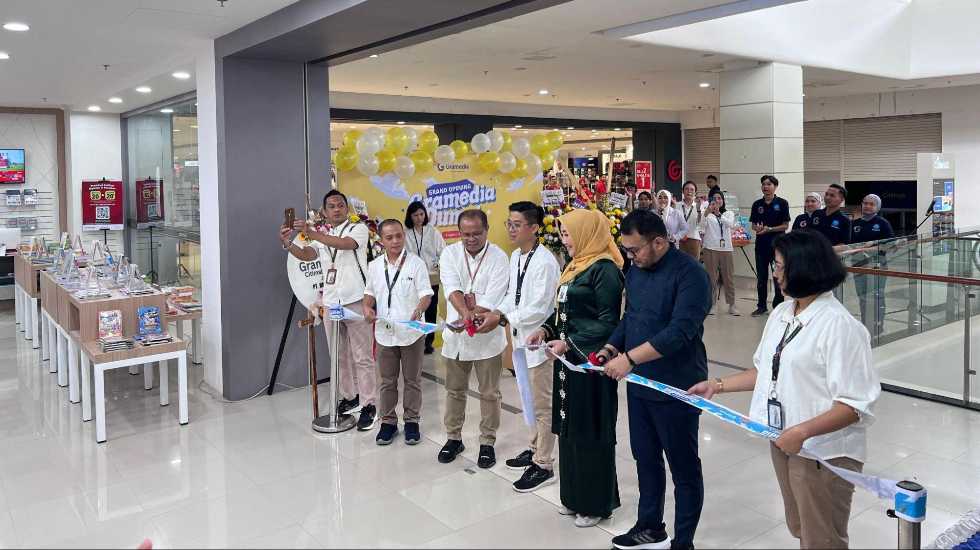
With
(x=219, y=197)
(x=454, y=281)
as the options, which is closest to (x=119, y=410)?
(x=219, y=197)

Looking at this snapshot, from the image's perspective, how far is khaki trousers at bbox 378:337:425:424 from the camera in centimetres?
523

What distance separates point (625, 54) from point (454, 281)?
21.3 ft

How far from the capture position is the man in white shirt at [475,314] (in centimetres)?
469

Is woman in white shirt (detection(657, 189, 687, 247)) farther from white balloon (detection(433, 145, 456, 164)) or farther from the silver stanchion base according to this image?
the silver stanchion base

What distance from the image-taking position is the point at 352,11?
4887 mm

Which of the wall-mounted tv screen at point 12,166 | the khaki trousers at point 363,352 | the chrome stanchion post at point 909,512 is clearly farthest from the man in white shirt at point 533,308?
the wall-mounted tv screen at point 12,166

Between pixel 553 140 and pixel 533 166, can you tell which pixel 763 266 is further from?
pixel 533 166

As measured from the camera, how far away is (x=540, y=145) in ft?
29.8

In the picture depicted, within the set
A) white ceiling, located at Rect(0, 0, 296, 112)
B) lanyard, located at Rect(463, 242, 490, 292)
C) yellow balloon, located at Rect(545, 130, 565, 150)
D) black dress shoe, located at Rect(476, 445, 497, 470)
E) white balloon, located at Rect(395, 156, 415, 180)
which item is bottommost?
black dress shoe, located at Rect(476, 445, 497, 470)

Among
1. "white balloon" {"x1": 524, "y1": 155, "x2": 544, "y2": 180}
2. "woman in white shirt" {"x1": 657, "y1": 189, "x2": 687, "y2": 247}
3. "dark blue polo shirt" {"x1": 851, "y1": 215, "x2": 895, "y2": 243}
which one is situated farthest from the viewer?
"woman in white shirt" {"x1": 657, "y1": 189, "x2": 687, "y2": 247}

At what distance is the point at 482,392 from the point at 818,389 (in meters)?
2.58

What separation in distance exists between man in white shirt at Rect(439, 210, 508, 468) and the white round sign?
190 centimetres

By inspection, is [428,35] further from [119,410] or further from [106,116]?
[106,116]

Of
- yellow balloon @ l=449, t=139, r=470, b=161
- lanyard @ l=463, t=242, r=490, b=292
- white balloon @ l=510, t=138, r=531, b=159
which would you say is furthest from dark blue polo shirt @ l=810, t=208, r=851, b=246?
lanyard @ l=463, t=242, r=490, b=292
